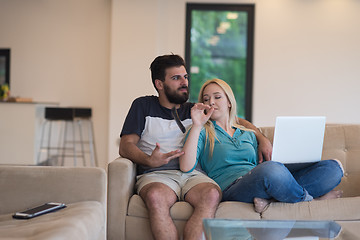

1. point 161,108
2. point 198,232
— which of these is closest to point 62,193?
point 198,232

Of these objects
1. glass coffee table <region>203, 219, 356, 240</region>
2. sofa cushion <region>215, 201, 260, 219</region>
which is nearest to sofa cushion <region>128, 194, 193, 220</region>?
sofa cushion <region>215, 201, 260, 219</region>

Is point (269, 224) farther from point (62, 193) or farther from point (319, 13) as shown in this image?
point (319, 13)

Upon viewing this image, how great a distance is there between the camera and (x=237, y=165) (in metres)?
2.73

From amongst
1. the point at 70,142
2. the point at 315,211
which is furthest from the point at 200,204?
the point at 70,142

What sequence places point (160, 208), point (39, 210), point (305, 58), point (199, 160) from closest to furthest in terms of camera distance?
point (39, 210)
point (160, 208)
point (199, 160)
point (305, 58)

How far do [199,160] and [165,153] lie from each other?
271 mm

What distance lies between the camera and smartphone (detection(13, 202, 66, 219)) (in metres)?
2.06

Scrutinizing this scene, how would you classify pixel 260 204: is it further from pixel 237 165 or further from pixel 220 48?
pixel 220 48

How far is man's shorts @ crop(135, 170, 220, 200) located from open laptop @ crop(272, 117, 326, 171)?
44 centimetres

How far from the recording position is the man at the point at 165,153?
238 centimetres

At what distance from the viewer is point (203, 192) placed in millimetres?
2436

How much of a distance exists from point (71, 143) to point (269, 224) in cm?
557

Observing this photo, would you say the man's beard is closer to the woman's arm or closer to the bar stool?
the woman's arm

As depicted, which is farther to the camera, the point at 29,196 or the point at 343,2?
the point at 343,2
